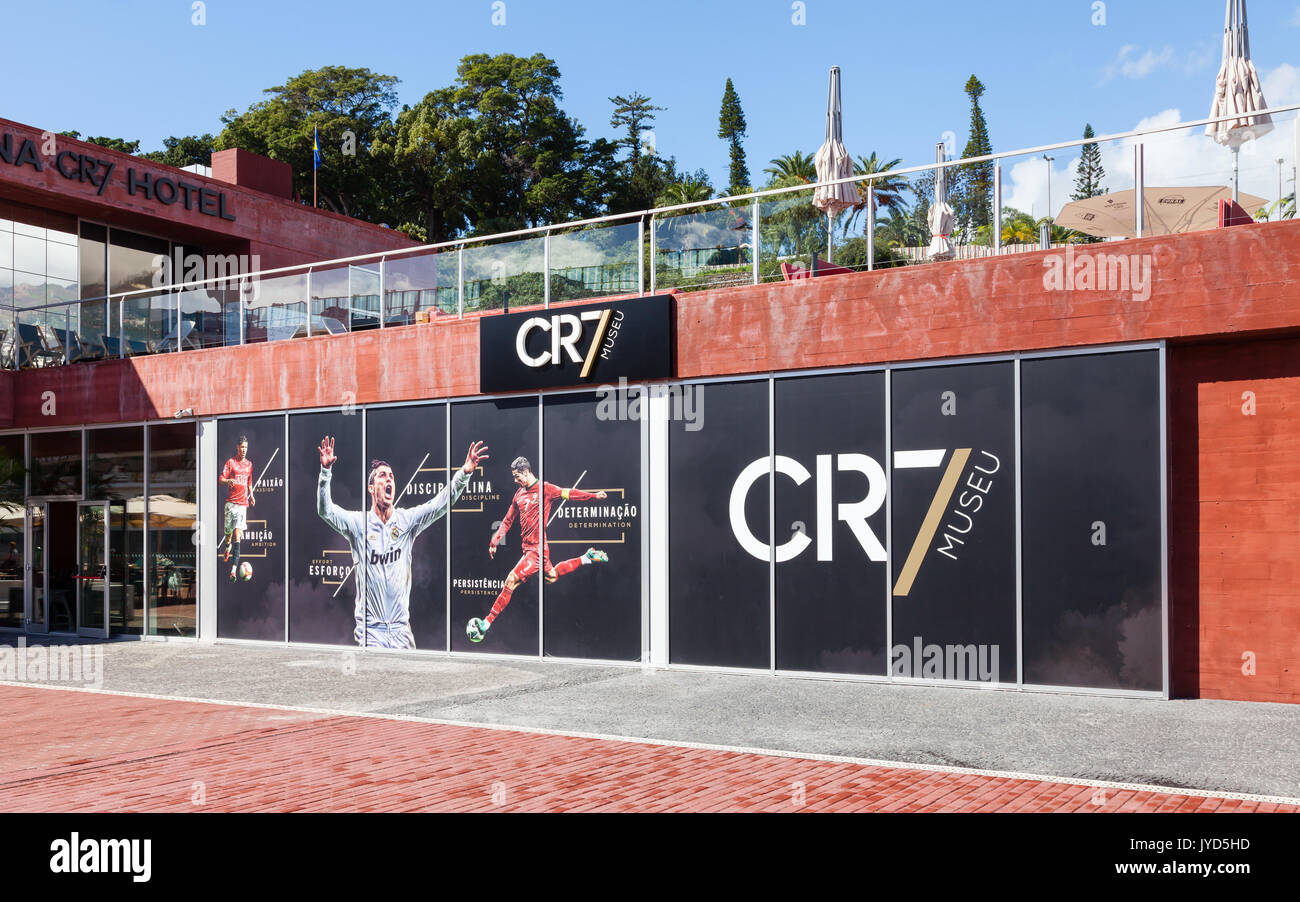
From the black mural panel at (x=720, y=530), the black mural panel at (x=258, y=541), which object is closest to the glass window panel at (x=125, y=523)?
the black mural panel at (x=258, y=541)

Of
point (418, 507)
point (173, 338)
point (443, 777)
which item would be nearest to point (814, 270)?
point (418, 507)

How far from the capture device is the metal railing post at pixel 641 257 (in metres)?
15.1

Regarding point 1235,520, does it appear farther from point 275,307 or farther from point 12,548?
point 12,548

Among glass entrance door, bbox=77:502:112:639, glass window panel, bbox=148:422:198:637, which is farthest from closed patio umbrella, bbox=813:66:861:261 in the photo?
glass entrance door, bbox=77:502:112:639

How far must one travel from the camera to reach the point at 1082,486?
39.6 feet

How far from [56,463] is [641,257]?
13063mm

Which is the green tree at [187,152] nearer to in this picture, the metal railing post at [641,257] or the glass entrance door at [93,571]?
the glass entrance door at [93,571]

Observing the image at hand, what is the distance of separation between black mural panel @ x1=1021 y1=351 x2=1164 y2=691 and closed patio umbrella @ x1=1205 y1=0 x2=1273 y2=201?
7.54 feet

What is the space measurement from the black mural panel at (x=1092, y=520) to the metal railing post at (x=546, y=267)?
22.1ft

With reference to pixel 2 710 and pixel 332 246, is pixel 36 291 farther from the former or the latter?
pixel 2 710

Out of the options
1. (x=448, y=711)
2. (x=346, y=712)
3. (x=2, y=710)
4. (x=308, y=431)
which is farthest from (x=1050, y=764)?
(x=308, y=431)

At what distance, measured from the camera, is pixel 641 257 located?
15.2m

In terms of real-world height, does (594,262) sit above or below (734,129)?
below

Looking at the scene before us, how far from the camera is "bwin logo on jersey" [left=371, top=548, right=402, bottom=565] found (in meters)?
17.2
